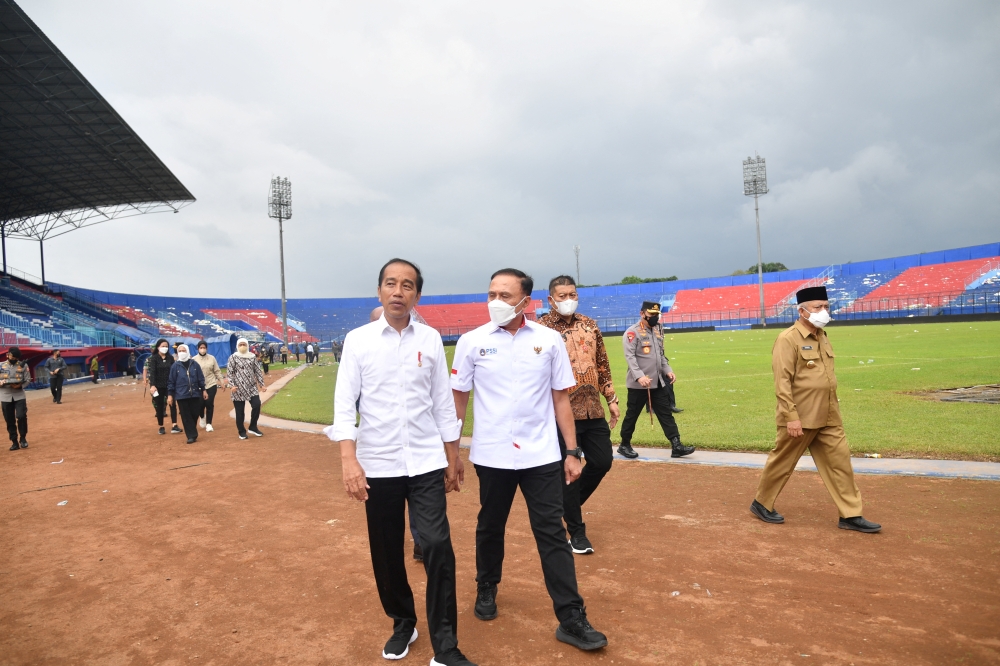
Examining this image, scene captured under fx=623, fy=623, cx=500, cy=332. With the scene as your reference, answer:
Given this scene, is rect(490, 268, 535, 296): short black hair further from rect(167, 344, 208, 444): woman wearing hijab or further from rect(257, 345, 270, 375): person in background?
rect(257, 345, 270, 375): person in background

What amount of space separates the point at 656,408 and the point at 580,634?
456cm

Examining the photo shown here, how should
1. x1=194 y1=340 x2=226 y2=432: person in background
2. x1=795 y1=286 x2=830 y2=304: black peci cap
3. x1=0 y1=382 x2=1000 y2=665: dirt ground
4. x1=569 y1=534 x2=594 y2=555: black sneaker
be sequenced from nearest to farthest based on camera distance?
1. x1=0 y1=382 x2=1000 y2=665: dirt ground
2. x1=569 y1=534 x2=594 y2=555: black sneaker
3. x1=795 y1=286 x2=830 y2=304: black peci cap
4. x1=194 y1=340 x2=226 y2=432: person in background

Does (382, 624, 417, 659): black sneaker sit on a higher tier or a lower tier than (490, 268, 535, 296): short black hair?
lower

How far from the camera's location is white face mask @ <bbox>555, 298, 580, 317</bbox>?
14.9 feet

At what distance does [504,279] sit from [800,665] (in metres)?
2.37

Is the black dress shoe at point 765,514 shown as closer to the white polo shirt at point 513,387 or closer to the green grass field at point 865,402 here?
the white polo shirt at point 513,387

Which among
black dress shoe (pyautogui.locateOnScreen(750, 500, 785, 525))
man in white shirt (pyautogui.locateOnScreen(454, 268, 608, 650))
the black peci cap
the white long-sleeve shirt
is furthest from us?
black dress shoe (pyautogui.locateOnScreen(750, 500, 785, 525))

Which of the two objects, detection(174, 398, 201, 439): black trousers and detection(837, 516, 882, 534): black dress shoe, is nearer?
detection(837, 516, 882, 534): black dress shoe

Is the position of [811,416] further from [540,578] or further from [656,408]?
[656,408]

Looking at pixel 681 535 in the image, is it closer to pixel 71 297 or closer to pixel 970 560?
pixel 970 560

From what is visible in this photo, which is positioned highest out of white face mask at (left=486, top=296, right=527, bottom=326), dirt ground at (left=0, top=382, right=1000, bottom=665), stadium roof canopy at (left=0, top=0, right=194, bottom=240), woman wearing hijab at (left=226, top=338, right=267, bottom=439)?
stadium roof canopy at (left=0, top=0, right=194, bottom=240)

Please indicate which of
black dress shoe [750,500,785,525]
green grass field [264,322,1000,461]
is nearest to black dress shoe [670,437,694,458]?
green grass field [264,322,1000,461]

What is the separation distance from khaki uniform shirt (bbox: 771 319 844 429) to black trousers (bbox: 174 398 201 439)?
31.3 ft

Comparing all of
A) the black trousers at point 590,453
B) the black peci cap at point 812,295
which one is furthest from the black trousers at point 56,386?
the black peci cap at point 812,295
